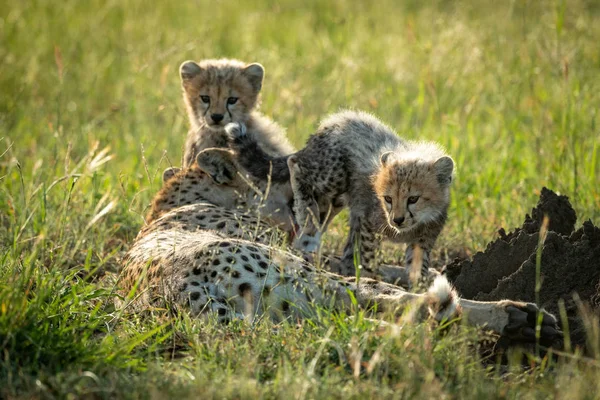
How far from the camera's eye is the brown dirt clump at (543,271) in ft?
11.7

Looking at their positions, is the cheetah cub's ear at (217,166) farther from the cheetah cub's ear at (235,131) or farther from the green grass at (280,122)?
the green grass at (280,122)

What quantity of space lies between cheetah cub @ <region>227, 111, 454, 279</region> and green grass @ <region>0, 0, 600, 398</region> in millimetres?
623

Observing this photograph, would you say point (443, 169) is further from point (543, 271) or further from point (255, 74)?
point (255, 74)

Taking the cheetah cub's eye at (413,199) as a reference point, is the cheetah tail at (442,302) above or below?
below

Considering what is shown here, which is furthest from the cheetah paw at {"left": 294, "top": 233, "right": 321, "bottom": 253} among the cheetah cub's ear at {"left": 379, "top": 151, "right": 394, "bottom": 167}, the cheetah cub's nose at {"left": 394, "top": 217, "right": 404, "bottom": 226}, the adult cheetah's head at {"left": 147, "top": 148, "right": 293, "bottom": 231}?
the cheetah cub's nose at {"left": 394, "top": 217, "right": 404, "bottom": 226}

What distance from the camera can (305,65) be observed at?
25.2ft

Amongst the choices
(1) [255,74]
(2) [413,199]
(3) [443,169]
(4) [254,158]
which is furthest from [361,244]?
(1) [255,74]

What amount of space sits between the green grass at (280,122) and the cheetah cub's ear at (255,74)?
0.44 m

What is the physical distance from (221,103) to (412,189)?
192 centimetres

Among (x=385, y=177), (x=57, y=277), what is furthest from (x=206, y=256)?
(x=385, y=177)

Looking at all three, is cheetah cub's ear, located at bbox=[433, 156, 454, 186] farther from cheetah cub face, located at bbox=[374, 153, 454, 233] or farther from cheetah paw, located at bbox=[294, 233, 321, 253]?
cheetah paw, located at bbox=[294, 233, 321, 253]

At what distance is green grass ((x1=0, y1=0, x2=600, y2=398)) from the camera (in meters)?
2.82

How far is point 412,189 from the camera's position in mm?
4176

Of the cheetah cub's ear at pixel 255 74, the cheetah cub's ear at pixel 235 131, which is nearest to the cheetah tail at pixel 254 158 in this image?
the cheetah cub's ear at pixel 235 131
